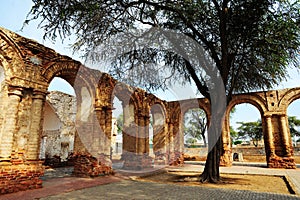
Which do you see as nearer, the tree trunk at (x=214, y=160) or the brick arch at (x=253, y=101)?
the tree trunk at (x=214, y=160)

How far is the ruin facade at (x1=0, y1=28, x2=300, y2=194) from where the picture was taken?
6.50m

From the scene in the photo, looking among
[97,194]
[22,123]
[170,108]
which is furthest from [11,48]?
[170,108]

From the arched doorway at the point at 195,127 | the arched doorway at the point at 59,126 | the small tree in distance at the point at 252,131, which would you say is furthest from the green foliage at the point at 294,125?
the arched doorway at the point at 59,126

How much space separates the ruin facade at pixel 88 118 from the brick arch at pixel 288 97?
59mm

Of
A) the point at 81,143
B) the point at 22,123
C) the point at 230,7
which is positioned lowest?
the point at 81,143

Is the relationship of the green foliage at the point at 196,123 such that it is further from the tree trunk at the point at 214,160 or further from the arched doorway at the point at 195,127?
the tree trunk at the point at 214,160

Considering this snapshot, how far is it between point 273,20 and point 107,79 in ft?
24.8

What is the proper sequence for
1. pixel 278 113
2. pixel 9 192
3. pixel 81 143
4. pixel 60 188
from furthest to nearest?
pixel 278 113
pixel 81 143
pixel 60 188
pixel 9 192

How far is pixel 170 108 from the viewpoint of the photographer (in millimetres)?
17453

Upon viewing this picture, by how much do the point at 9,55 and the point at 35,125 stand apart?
93.1 inches

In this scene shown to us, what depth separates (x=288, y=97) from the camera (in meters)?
14.7

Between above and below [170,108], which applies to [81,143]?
below

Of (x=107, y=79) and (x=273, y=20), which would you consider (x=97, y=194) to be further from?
(x=273, y=20)

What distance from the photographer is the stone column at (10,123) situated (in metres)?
6.15
